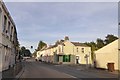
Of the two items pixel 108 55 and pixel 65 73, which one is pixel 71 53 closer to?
pixel 108 55

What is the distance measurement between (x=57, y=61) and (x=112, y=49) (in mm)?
47540

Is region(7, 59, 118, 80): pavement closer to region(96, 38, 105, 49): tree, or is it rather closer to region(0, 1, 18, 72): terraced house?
region(0, 1, 18, 72): terraced house

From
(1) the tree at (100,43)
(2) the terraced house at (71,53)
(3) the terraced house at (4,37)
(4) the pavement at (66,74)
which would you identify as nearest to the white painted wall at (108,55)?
(4) the pavement at (66,74)

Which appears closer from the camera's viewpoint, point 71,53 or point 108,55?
point 108,55

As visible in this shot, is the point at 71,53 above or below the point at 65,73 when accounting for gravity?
above

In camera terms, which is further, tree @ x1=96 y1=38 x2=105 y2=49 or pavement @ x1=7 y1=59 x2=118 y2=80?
tree @ x1=96 y1=38 x2=105 y2=49

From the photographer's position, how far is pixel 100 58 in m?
48.7

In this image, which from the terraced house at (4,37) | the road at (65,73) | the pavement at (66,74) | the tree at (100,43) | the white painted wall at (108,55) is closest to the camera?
the terraced house at (4,37)

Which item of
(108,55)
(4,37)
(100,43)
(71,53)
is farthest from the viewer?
(100,43)

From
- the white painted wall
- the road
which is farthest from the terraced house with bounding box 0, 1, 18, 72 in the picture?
the white painted wall

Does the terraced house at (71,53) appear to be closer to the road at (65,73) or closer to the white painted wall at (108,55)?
the white painted wall at (108,55)

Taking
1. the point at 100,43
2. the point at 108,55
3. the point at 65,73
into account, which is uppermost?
the point at 100,43

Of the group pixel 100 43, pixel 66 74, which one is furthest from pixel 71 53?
pixel 66 74

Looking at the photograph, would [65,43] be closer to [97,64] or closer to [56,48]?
[56,48]
